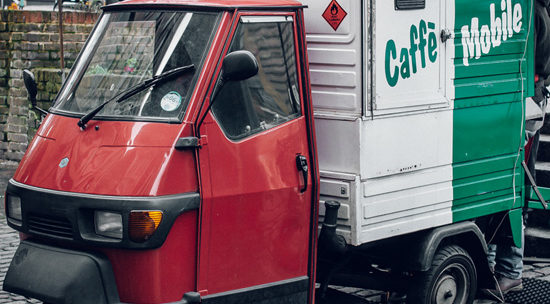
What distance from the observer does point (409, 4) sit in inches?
233

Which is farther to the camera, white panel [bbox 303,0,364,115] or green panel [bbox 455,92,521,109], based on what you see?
green panel [bbox 455,92,521,109]

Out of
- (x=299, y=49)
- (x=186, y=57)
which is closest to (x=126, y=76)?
(x=186, y=57)

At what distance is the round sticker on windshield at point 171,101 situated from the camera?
A: 5070mm

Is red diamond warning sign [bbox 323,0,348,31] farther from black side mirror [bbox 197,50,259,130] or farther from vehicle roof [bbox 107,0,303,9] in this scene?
black side mirror [bbox 197,50,259,130]

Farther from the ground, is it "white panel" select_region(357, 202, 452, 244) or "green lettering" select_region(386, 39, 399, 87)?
"green lettering" select_region(386, 39, 399, 87)

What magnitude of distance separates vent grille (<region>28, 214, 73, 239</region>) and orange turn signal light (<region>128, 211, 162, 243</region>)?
1.22 feet

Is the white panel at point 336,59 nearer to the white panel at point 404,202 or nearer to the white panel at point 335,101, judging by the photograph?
the white panel at point 335,101

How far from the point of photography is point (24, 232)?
17.3ft

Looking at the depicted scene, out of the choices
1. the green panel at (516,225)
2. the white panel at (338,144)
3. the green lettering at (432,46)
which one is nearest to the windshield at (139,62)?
the white panel at (338,144)

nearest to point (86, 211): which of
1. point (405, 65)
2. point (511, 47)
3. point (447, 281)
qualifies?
point (405, 65)

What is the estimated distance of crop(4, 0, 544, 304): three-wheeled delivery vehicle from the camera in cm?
494

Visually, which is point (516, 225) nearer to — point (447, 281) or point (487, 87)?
point (447, 281)

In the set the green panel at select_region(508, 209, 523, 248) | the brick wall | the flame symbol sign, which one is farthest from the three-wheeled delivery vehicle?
the brick wall

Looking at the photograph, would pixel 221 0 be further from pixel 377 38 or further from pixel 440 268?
pixel 440 268
